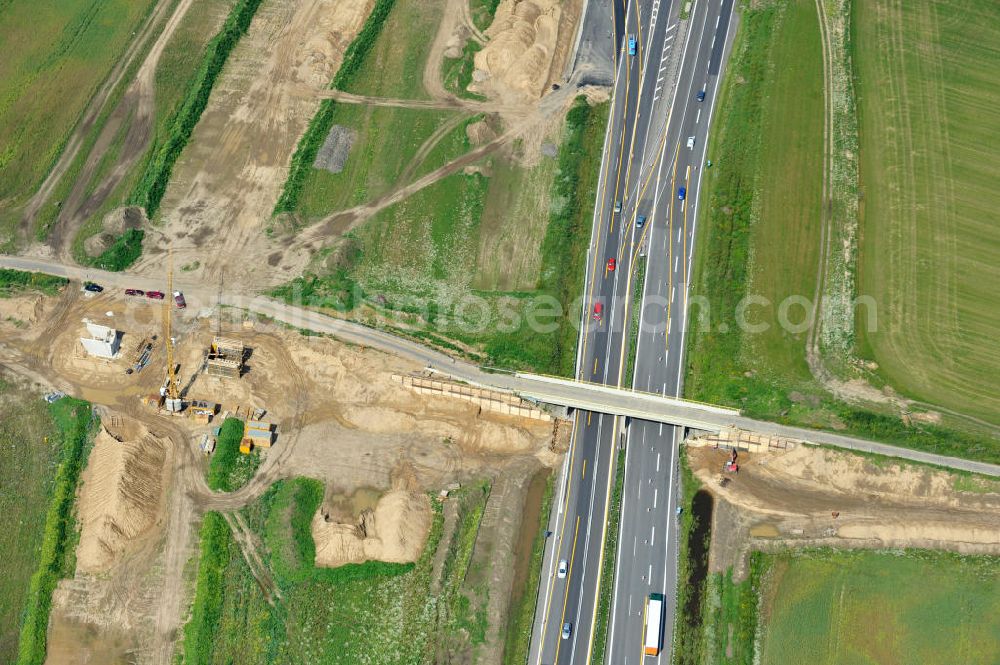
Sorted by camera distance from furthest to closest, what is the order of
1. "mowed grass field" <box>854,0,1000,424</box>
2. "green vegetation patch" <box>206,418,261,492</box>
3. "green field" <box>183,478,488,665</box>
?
"mowed grass field" <box>854,0,1000,424</box>, "green vegetation patch" <box>206,418,261,492</box>, "green field" <box>183,478,488,665</box>

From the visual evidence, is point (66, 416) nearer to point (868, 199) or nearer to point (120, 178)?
point (120, 178)

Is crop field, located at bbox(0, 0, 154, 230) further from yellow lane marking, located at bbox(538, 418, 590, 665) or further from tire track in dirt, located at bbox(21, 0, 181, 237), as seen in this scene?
yellow lane marking, located at bbox(538, 418, 590, 665)

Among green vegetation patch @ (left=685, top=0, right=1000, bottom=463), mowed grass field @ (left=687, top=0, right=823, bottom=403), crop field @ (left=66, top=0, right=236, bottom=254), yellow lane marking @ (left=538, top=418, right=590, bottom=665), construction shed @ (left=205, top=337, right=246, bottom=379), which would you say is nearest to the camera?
yellow lane marking @ (left=538, top=418, right=590, bottom=665)

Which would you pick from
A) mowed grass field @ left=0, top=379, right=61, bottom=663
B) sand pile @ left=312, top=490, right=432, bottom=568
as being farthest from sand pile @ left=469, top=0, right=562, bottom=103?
mowed grass field @ left=0, top=379, right=61, bottom=663

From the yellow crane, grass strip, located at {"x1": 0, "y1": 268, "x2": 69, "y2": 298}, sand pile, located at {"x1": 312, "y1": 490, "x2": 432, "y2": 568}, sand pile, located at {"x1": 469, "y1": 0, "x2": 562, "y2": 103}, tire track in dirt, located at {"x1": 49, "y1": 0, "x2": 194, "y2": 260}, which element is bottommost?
sand pile, located at {"x1": 312, "y1": 490, "x2": 432, "y2": 568}

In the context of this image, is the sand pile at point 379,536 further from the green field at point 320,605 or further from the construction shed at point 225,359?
the construction shed at point 225,359

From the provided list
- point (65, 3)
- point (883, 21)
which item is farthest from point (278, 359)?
point (883, 21)

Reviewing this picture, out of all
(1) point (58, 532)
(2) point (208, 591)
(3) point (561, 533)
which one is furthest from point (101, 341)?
(3) point (561, 533)

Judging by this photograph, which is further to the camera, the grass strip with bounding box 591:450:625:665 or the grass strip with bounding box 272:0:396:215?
the grass strip with bounding box 272:0:396:215
